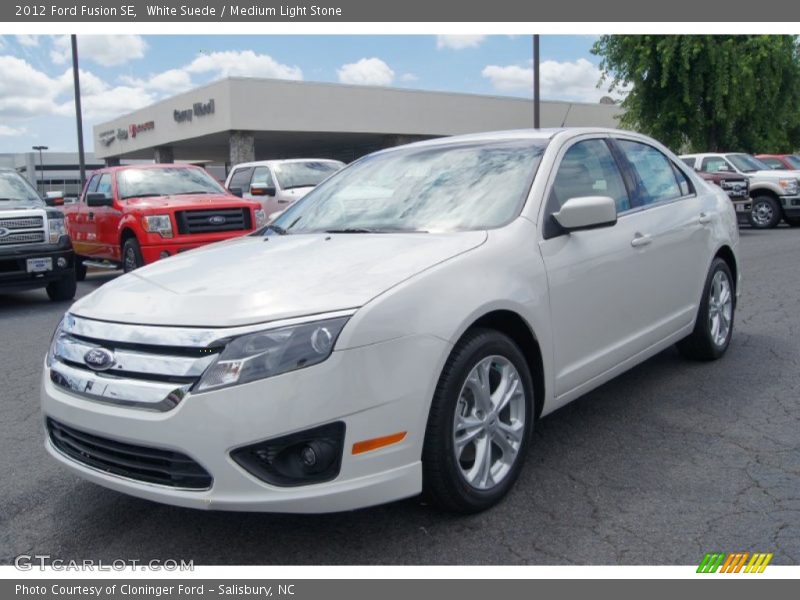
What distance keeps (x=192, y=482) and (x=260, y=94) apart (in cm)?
3139

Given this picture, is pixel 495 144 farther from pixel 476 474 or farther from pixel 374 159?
pixel 476 474

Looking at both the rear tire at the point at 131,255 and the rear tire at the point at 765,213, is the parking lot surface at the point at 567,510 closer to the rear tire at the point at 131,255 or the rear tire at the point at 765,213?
the rear tire at the point at 131,255

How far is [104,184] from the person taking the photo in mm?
11852

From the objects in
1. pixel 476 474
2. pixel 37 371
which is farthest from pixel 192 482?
pixel 37 371

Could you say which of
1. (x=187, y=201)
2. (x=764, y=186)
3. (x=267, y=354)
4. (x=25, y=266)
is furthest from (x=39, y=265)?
(x=764, y=186)

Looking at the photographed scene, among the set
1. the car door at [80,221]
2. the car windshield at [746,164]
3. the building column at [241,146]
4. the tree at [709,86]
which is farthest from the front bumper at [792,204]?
the building column at [241,146]

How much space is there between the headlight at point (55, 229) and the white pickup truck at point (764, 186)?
1347cm

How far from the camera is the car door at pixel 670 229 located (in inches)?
185

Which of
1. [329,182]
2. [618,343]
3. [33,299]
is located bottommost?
[33,299]

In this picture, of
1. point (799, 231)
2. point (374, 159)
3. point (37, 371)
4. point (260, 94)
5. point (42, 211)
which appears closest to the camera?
point (374, 159)

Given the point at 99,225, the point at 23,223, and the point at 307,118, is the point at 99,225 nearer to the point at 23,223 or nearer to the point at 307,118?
the point at 23,223

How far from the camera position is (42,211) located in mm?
9930

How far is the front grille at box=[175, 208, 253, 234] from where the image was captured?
10.4 meters

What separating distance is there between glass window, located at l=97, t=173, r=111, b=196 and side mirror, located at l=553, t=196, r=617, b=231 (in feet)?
30.1
